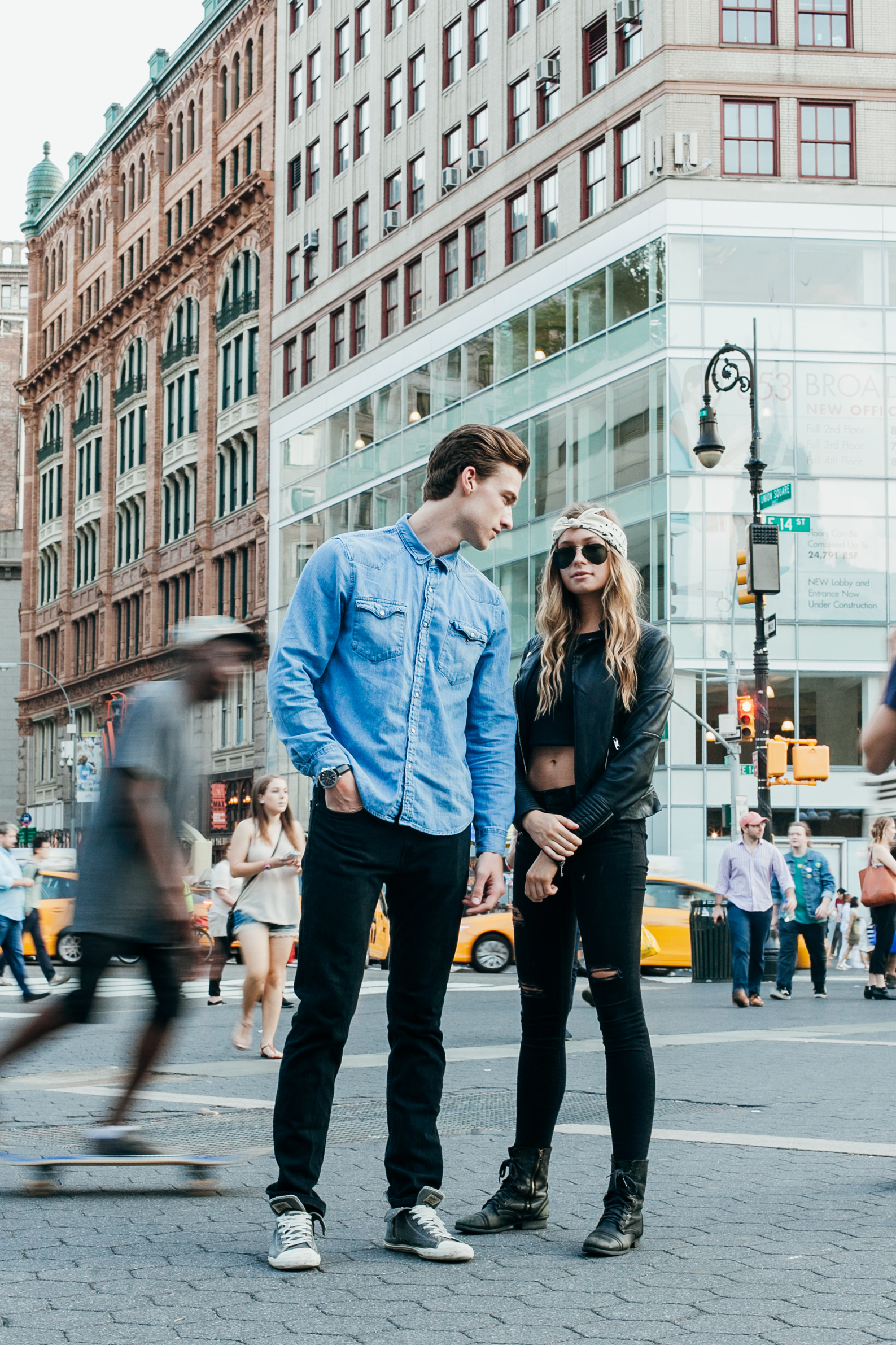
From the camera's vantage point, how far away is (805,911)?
1694 cm

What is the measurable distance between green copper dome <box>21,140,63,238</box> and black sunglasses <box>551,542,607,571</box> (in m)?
81.3

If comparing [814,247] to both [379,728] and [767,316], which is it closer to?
[767,316]

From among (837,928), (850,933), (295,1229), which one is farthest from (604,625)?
(837,928)

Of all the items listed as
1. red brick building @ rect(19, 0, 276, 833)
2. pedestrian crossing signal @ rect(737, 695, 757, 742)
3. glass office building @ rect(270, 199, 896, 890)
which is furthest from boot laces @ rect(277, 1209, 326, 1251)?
red brick building @ rect(19, 0, 276, 833)

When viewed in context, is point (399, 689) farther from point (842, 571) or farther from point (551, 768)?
point (842, 571)

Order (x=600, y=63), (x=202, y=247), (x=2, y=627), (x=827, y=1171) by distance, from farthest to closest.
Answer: (x=2, y=627) → (x=202, y=247) → (x=600, y=63) → (x=827, y=1171)

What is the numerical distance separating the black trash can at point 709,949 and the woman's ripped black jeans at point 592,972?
1702cm

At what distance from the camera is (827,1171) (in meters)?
5.73

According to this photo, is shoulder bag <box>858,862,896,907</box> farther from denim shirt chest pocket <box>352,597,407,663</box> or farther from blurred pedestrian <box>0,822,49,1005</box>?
denim shirt chest pocket <box>352,597,407,663</box>

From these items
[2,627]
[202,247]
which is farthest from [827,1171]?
[2,627]

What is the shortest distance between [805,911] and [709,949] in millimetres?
4774

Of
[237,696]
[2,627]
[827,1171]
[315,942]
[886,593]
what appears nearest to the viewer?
[315,942]

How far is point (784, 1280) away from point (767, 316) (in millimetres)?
34232

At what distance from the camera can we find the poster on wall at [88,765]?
60237mm
